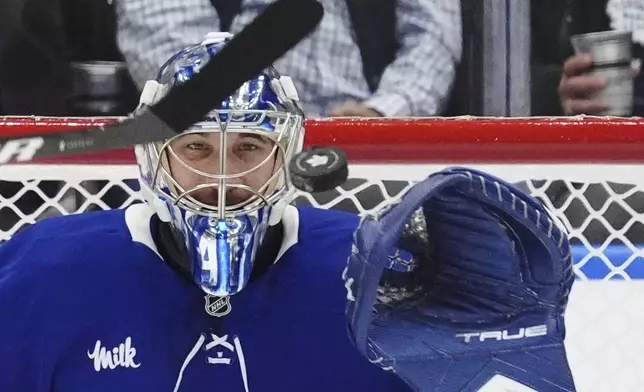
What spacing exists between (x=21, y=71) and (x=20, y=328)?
28.4 inches

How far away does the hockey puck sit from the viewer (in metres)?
0.79

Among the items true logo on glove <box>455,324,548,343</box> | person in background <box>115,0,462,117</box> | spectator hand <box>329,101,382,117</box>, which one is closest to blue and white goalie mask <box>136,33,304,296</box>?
true logo on glove <box>455,324,548,343</box>

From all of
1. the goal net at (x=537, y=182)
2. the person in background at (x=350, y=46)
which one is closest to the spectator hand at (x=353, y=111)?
the person in background at (x=350, y=46)

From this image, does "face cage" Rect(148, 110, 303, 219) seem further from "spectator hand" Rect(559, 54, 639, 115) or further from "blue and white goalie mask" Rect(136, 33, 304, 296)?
"spectator hand" Rect(559, 54, 639, 115)

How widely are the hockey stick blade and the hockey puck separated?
110 mm

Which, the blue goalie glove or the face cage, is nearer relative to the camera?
the blue goalie glove

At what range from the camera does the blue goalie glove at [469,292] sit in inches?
29.6

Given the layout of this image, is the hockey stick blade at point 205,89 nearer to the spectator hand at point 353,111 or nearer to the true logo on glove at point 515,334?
the true logo on glove at point 515,334

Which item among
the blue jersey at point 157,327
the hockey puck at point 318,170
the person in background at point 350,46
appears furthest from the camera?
the person in background at point 350,46

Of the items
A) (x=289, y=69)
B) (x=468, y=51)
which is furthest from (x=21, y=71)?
(x=468, y=51)

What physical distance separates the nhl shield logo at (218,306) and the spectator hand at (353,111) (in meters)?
0.46

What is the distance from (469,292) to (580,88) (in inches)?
26.2

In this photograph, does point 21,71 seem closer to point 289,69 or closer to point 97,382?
point 289,69

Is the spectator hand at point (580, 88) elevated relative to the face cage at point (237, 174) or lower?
lower
